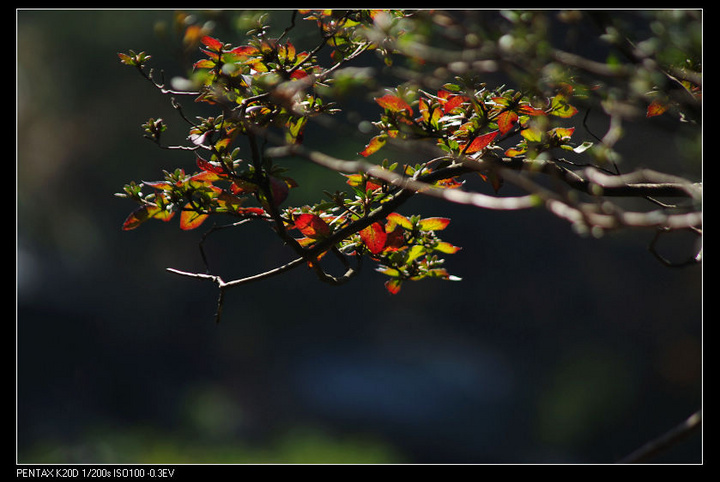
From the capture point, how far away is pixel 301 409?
15.8 feet

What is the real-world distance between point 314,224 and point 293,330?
421cm

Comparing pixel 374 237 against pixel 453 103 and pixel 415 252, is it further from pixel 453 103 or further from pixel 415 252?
pixel 453 103

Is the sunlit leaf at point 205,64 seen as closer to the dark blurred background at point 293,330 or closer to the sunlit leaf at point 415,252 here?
the sunlit leaf at point 415,252

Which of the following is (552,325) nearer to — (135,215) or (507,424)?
(507,424)

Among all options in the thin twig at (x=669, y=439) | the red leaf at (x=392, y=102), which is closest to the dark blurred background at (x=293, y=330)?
the red leaf at (x=392, y=102)

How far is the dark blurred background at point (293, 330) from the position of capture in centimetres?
446

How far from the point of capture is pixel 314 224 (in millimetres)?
884

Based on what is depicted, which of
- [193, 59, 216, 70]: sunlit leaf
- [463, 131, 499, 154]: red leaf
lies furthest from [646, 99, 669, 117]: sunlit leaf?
[193, 59, 216, 70]: sunlit leaf

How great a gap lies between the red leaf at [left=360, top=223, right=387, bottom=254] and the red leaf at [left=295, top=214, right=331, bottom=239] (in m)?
0.06

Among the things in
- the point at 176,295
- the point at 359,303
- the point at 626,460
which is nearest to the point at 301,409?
the point at 359,303

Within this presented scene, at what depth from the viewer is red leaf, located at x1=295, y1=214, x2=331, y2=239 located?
0.88 metres
